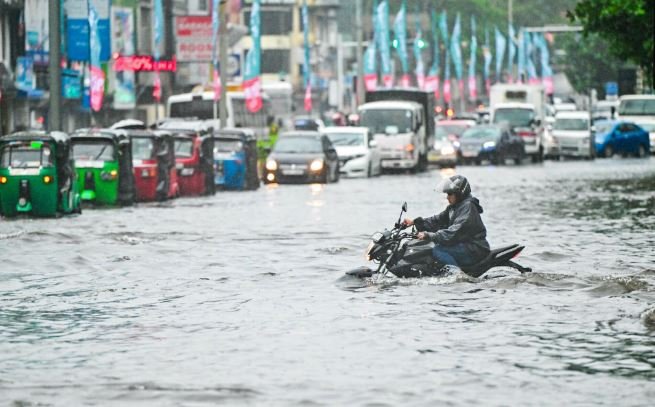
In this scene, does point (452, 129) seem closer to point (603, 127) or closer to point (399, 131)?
point (603, 127)

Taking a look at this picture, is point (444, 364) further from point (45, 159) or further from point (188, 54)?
point (188, 54)

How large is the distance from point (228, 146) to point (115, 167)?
10727mm

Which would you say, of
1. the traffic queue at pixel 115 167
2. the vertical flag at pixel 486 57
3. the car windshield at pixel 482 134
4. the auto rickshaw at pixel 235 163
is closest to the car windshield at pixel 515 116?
the car windshield at pixel 482 134

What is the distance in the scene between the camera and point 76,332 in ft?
51.8

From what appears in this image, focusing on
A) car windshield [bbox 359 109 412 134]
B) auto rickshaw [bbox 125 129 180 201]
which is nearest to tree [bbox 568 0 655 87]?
auto rickshaw [bbox 125 129 180 201]

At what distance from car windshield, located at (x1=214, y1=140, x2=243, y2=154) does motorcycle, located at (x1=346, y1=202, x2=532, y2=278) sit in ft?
91.7

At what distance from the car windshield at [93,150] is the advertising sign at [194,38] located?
26.8 metres

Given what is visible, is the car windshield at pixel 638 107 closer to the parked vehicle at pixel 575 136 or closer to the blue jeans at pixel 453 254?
the parked vehicle at pixel 575 136

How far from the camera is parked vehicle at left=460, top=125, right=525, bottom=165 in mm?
65312

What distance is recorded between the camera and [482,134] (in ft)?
217

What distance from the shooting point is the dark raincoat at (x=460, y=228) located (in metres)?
19.3

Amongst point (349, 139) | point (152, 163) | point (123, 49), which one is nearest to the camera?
point (152, 163)

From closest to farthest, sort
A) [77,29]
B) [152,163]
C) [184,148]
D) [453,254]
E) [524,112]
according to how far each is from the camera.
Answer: [453,254] < [152,163] < [77,29] < [184,148] < [524,112]

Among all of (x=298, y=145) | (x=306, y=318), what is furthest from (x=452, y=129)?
(x=306, y=318)
